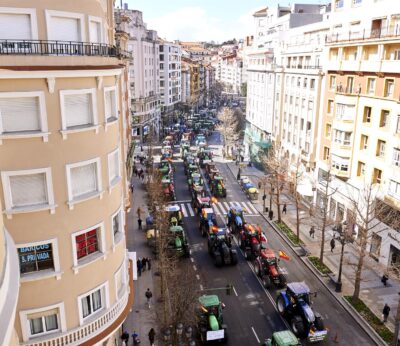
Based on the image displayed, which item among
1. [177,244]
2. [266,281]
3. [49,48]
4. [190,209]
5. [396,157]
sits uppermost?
[49,48]

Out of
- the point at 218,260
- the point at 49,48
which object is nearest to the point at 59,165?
the point at 49,48

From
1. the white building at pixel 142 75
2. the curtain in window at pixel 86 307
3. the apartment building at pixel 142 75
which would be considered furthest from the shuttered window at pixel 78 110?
the white building at pixel 142 75

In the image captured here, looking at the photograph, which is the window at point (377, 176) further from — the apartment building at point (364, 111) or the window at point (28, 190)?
the window at point (28, 190)

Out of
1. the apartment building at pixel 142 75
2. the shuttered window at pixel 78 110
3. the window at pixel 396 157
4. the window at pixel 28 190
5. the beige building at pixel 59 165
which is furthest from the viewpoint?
the apartment building at pixel 142 75

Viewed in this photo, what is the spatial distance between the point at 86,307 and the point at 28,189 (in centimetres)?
536

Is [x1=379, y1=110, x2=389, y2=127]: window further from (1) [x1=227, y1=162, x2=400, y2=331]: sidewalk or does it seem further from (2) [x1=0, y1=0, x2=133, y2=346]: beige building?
(2) [x1=0, y1=0, x2=133, y2=346]: beige building

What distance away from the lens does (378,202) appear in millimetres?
33094

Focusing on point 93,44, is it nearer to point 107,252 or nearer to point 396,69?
point 107,252

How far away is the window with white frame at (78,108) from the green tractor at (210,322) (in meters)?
14.9

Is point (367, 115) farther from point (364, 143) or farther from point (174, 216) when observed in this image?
point (174, 216)

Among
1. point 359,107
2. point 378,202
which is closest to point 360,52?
point 359,107

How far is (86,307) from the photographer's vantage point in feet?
49.7

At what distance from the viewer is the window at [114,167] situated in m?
15.4

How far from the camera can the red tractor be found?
3441 cm
